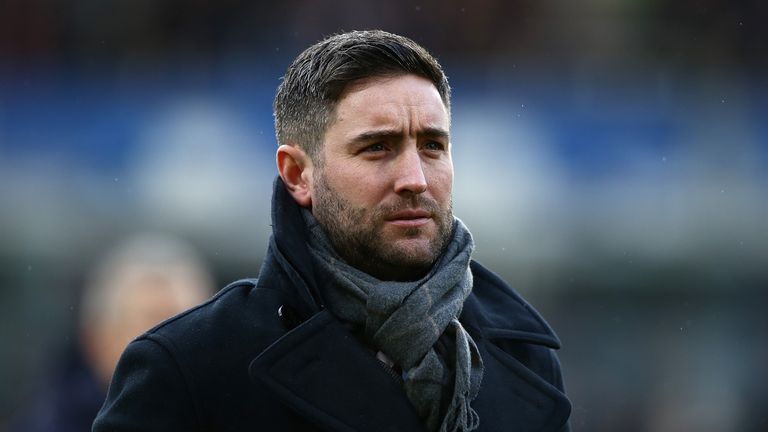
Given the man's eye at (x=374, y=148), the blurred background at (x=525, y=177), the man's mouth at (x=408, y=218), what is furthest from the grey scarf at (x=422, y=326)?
the blurred background at (x=525, y=177)

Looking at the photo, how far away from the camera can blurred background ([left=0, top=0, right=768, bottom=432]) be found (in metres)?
8.07

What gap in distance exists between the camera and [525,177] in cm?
820

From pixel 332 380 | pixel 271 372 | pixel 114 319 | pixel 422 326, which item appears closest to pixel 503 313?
pixel 422 326

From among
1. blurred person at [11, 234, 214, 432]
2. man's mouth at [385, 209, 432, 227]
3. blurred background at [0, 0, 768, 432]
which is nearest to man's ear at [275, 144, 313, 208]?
man's mouth at [385, 209, 432, 227]

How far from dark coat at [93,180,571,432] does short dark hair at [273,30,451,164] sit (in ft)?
0.55

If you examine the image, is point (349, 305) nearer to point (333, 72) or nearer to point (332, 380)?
point (332, 380)

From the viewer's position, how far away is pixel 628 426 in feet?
25.4

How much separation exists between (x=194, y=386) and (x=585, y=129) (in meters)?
6.22

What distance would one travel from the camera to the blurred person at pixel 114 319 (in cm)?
447

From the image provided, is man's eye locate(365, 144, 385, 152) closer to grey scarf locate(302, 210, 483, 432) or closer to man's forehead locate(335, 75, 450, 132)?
man's forehead locate(335, 75, 450, 132)

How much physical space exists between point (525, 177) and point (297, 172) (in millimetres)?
5592

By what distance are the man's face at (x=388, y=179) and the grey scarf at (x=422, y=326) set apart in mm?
47

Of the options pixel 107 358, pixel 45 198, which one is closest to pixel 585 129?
pixel 45 198

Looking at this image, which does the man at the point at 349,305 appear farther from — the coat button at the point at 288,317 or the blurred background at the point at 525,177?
the blurred background at the point at 525,177
